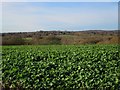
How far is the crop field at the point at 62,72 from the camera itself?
8.60m

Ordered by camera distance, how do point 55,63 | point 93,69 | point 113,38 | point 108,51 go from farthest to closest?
point 113,38, point 108,51, point 55,63, point 93,69

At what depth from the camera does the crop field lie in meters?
8.60

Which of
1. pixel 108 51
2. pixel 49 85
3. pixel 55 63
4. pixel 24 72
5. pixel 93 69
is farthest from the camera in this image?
pixel 108 51

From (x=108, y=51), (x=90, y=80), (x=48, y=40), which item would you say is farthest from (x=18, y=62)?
(x=48, y=40)

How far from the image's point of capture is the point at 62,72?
30.9 feet

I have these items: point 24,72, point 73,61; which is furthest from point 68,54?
point 24,72

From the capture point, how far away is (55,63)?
1055 centimetres

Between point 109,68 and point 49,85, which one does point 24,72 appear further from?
point 109,68

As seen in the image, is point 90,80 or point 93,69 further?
point 93,69

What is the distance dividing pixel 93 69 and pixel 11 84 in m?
2.80

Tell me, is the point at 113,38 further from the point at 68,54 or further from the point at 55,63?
the point at 55,63

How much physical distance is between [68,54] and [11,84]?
396cm

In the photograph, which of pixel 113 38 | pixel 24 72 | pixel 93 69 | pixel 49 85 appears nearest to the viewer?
pixel 49 85

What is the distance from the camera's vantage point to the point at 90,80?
884 cm
